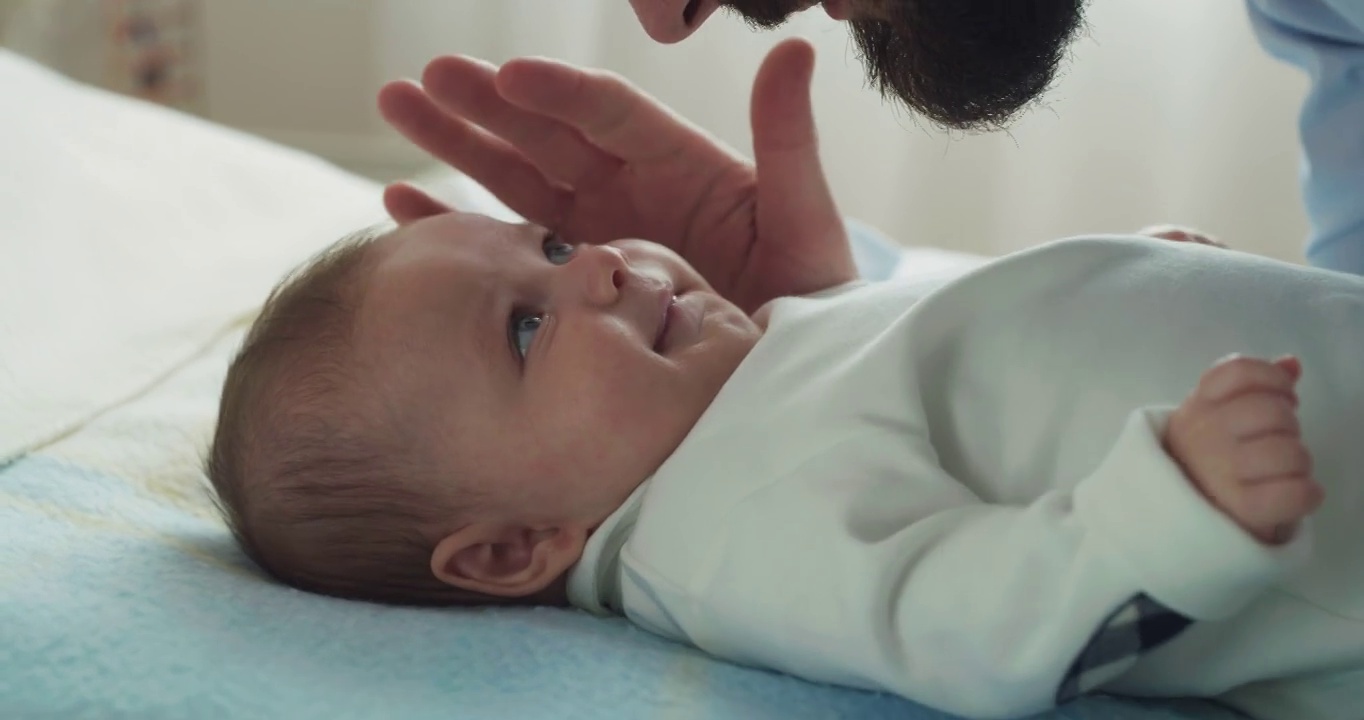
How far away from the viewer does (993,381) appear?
71 cm

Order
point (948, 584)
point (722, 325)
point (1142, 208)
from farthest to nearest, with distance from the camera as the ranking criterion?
1. point (1142, 208)
2. point (722, 325)
3. point (948, 584)

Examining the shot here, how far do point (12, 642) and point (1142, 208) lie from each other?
70.5 inches

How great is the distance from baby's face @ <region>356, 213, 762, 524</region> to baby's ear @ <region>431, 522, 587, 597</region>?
14 mm

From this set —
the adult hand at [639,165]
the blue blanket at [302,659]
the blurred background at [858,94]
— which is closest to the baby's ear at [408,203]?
the adult hand at [639,165]

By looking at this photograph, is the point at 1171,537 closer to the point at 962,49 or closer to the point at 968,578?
the point at 968,578

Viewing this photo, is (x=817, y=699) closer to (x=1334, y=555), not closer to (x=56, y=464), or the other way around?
(x=1334, y=555)

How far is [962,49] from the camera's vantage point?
89cm

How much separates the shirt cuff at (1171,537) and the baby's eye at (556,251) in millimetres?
470

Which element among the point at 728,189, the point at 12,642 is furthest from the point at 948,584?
the point at 728,189

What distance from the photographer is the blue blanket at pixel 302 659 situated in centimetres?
62

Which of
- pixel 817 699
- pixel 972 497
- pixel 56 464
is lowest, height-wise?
pixel 56 464

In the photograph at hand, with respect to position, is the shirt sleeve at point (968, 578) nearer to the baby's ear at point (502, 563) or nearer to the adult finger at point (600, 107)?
the baby's ear at point (502, 563)

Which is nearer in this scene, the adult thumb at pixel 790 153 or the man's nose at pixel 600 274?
the man's nose at pixel 600 274

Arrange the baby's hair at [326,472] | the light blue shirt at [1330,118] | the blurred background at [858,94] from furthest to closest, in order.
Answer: the blurred background at [858,94] < the light blue shirt at [1330,118] < the baby's hair at [326,472]
